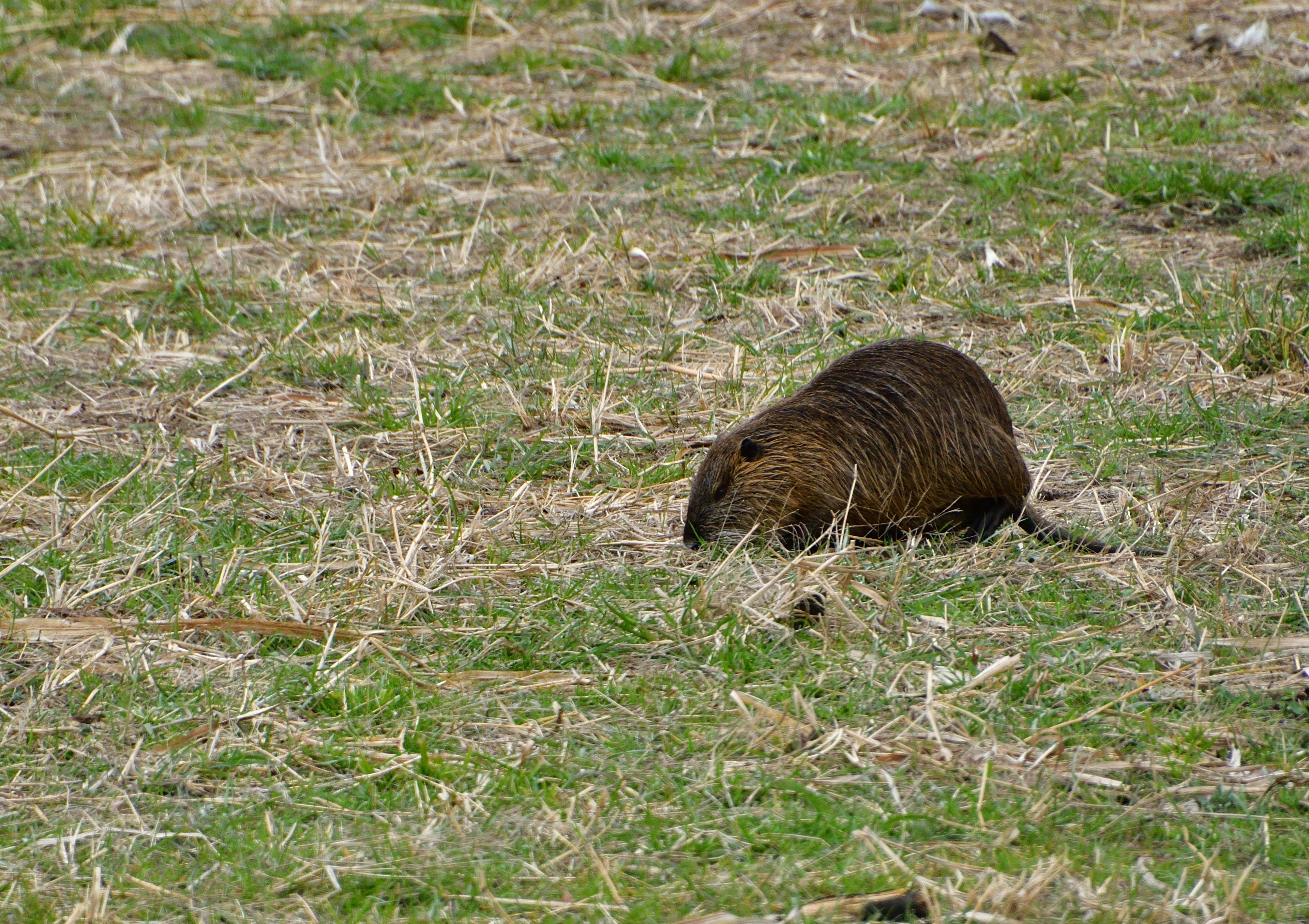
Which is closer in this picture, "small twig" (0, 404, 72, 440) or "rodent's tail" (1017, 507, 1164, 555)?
"rodent's tail" (1017, 507, 1164, 555)

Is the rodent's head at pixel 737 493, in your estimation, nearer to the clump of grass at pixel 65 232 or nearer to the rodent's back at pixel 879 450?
the rodent's back at pixel 879 450

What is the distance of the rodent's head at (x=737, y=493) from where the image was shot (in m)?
4.00

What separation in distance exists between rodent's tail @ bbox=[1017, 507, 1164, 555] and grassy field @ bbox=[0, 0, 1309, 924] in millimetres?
71

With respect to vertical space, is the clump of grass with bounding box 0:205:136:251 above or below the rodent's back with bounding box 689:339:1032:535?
below

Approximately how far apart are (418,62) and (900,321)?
4.43m

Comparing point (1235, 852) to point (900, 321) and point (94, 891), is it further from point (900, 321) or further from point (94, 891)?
point (900, 321)

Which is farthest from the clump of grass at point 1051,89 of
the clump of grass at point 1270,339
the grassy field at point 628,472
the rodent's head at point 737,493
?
the rodent's head at point 737,493

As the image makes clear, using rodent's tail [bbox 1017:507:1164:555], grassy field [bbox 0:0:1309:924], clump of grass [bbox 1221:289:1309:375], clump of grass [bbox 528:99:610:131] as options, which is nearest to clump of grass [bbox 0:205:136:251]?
grassy field [bbox 0:0:1309:924]

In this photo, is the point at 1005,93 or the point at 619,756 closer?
the point at 619,756

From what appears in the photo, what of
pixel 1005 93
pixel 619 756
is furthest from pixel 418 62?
pixel 619 756

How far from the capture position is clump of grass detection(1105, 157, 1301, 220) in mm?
6414

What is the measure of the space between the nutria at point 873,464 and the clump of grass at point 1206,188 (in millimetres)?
2793

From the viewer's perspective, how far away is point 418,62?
8945 millimetres

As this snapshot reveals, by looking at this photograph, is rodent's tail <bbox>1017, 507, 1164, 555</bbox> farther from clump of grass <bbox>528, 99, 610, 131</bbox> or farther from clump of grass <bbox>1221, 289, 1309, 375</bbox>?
clump of grass <bbox>528, 99, 610, 131</bbox>
